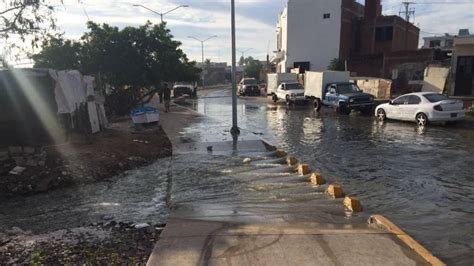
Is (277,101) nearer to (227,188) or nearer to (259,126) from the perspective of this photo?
(259,126)

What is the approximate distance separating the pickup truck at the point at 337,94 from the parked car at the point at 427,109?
164 inches

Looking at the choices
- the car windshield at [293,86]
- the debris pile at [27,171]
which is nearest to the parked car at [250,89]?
the car windshield at [293,86]

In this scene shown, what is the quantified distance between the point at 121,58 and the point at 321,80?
13.0 meters

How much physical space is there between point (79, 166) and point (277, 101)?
30310 millimetres

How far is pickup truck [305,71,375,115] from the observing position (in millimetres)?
24516

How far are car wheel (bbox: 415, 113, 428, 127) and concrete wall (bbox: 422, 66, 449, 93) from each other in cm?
1037

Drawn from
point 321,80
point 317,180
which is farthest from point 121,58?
point 317,180

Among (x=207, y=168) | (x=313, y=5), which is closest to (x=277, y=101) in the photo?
(x=313, y=5)

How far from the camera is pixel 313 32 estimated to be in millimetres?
52469

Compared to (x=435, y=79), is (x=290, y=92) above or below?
below

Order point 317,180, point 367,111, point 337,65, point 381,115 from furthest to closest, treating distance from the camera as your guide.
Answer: point 337,65 → point 367,111 → point 381,115 → point 317,180

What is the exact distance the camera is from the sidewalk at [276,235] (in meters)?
4.93

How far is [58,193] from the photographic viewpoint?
9.44 m

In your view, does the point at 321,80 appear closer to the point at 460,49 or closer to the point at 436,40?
the point at 460,49
